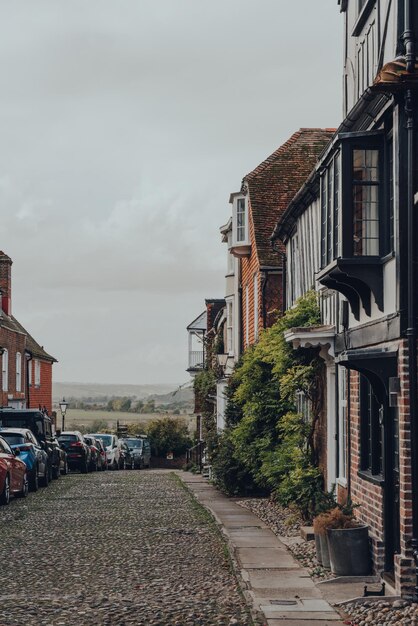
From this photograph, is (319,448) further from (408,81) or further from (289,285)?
(408,81)

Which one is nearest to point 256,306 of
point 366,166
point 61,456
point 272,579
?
point 61,456

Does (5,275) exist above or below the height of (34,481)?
above

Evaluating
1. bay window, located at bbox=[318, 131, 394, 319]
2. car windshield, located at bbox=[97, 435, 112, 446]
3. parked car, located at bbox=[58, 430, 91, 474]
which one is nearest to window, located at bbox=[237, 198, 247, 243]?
parked car, located at bbox=[58, 430, 91, 474]

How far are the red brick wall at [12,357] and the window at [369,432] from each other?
3722 centimetres

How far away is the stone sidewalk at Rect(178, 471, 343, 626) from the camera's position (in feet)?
33.5

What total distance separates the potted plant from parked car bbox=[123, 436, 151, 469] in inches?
1740

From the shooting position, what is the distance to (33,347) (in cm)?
6097

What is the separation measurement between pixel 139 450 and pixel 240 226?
27.5 m

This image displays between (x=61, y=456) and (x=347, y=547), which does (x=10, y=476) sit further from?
(x=61, y=456)

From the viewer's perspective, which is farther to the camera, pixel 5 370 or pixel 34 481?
pixel 5 370

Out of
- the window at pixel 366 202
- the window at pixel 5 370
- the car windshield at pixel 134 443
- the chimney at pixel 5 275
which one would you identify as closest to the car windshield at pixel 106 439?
the window at pixel 5 370

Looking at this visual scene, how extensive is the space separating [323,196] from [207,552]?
209 inches

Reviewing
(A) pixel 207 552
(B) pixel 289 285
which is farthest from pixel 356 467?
(B) pixel 289 285

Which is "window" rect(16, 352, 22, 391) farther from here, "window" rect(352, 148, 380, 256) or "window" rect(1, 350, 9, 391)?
"window" rect(352, 148, 380, 256)
